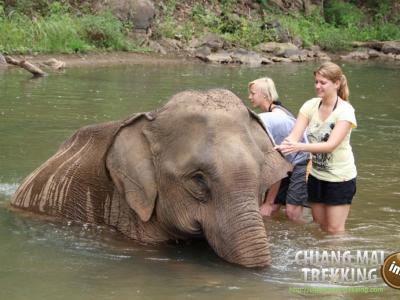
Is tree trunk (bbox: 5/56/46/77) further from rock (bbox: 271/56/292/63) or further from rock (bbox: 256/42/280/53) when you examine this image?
rock (bbox: 256/42/280/53)

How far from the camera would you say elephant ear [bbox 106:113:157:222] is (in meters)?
7.01


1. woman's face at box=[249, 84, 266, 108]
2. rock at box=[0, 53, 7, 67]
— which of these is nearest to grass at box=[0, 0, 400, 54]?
rock at box=[0, 53, 7, 67]

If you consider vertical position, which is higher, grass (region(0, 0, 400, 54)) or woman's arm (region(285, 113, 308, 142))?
grass (region(0, 0, 400, 54))

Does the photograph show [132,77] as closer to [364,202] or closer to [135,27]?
[135,27]

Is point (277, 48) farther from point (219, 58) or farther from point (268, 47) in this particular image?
point (219, 58)

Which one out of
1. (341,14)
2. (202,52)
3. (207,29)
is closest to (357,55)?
(341,14)

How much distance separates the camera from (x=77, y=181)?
780 cm

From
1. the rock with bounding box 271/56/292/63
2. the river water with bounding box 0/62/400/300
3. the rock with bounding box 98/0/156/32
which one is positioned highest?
the rock with bounding box 98/0/156/32

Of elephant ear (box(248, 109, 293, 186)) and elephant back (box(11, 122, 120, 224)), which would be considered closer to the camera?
elephant ear (box(248, 109, 293, 186))

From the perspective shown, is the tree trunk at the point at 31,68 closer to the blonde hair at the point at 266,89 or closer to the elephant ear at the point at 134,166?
the blonde hair at the point at 266,89

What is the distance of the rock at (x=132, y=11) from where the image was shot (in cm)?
3006

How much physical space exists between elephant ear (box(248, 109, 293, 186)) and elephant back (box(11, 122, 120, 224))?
1163mm

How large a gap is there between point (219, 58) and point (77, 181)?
22306 millimetres

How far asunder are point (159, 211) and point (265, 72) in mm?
20347
